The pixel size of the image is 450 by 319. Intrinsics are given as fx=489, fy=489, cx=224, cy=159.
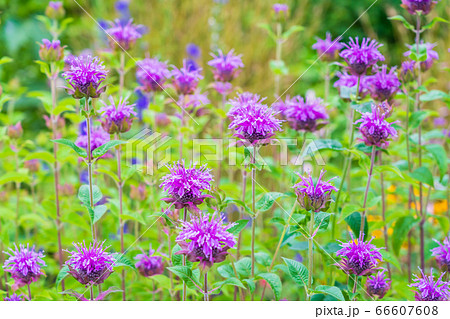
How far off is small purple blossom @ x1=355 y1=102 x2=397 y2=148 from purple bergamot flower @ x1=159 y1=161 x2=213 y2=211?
0.37 metres

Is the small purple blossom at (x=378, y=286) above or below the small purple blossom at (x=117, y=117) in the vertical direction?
below

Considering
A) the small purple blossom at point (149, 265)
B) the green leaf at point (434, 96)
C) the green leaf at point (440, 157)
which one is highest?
the green leaf at point (434, 96)

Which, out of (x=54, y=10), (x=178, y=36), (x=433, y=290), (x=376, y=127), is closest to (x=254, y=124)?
(x=376, y=127)

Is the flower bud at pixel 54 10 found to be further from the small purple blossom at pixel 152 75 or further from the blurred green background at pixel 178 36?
the blurred green background at pixel 178 36

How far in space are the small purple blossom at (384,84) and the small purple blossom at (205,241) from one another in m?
0.57

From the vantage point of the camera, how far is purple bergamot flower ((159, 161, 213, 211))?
3.00 feet

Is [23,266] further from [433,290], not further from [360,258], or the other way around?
[433,290]

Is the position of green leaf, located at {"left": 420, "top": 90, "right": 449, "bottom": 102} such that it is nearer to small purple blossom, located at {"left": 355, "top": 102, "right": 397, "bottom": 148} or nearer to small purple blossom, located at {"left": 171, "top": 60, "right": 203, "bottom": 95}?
small purple blossom, located at {"left": 355, "top": 102, "right": 397, "bottom": 148}

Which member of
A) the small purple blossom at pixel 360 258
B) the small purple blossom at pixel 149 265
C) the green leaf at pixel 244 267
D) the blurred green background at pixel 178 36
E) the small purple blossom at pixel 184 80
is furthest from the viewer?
the blurred green background at pixel 178 36

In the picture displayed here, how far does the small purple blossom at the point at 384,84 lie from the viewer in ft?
3.93

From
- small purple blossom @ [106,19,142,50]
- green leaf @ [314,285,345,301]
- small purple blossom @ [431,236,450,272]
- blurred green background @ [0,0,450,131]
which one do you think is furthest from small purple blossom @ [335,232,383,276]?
blurred green background @ [0,0,450,131]

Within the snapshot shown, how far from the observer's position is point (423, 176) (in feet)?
4.02

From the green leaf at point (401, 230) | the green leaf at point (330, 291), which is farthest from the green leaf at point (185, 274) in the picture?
the green leaf at point (401, 230)

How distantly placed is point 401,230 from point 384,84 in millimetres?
381
